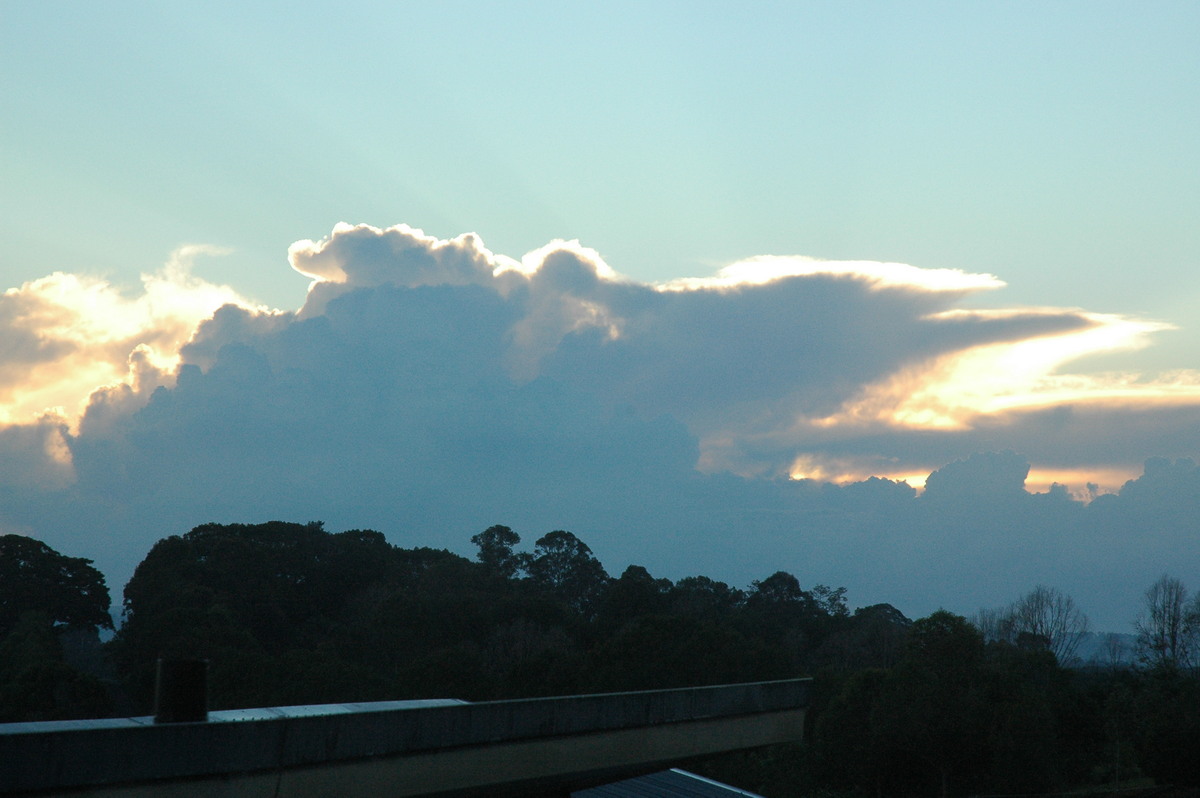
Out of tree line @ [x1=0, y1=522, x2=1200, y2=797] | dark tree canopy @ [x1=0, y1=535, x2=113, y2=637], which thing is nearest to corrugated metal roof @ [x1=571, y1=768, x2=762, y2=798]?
tree line @ [x1=0, y1=522, x2=1200, y2=797]

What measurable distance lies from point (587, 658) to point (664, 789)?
33.1 metres

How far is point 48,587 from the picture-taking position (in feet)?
284

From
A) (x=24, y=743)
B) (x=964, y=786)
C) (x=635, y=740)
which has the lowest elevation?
(x=964, y=786)

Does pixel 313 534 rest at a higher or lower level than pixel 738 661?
higher

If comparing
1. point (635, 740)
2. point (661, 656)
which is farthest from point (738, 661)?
point (635, 740)

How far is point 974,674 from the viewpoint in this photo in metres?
55.1

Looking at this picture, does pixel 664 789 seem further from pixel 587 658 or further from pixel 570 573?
pixel 570 573

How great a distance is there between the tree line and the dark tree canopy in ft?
0.39

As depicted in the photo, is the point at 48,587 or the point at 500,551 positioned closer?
the point at 48,587

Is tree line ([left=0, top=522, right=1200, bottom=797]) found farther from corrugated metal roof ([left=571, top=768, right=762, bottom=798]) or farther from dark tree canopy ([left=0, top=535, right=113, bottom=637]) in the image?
corrugated metal roof ([left=571, top=768, right=762, bottom=798])

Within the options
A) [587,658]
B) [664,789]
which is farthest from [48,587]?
[664,789]

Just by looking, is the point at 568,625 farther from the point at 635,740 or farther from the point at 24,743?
the point at 24,743

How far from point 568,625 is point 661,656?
17783mm

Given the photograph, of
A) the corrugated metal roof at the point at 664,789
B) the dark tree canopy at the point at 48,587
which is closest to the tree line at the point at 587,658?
the dark tree canopy at the point at 48,587
